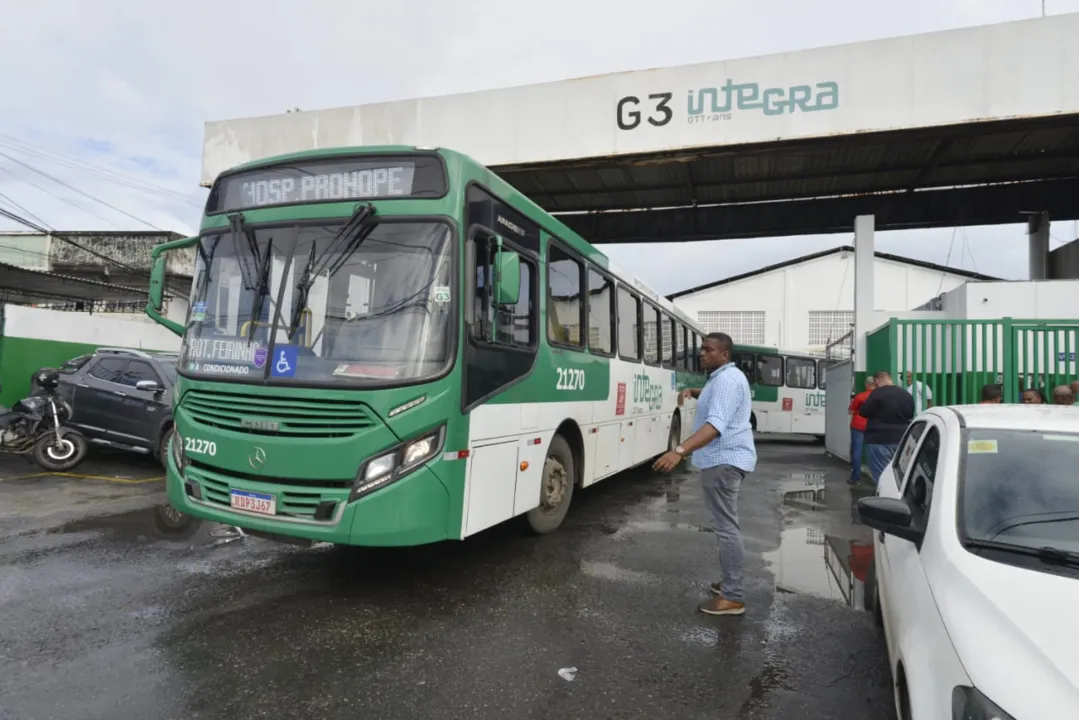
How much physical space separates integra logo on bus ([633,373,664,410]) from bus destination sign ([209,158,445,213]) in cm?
503

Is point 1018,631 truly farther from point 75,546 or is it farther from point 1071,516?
point 75,546

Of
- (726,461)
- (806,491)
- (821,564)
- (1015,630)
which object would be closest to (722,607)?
(726,461)

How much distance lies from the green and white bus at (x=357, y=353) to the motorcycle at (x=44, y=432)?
5.77 meters

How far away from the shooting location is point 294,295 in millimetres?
4852

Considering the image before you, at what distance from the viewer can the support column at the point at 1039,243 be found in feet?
52.4

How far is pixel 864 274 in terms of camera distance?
46.1 ft

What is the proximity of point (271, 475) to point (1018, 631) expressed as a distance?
4.13m

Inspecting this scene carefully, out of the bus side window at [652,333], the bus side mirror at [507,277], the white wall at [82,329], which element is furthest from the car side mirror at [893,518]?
the white wall at [82,329]

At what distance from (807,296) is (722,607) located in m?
34.8

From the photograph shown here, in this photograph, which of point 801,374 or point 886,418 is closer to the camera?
point 886,418

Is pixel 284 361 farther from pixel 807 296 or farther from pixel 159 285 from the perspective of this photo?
pixel 807 296

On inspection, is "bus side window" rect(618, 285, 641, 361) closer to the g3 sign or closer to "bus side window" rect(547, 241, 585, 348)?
"bus side window" rect(547, 241, 585, 348)

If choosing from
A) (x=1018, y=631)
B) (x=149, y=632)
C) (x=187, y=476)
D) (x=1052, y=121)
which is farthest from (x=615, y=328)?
(x=1052, y=121)

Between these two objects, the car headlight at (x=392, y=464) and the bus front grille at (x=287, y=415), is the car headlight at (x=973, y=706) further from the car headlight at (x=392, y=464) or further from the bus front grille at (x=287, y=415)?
the bus front grille at (x=287, y=415)
